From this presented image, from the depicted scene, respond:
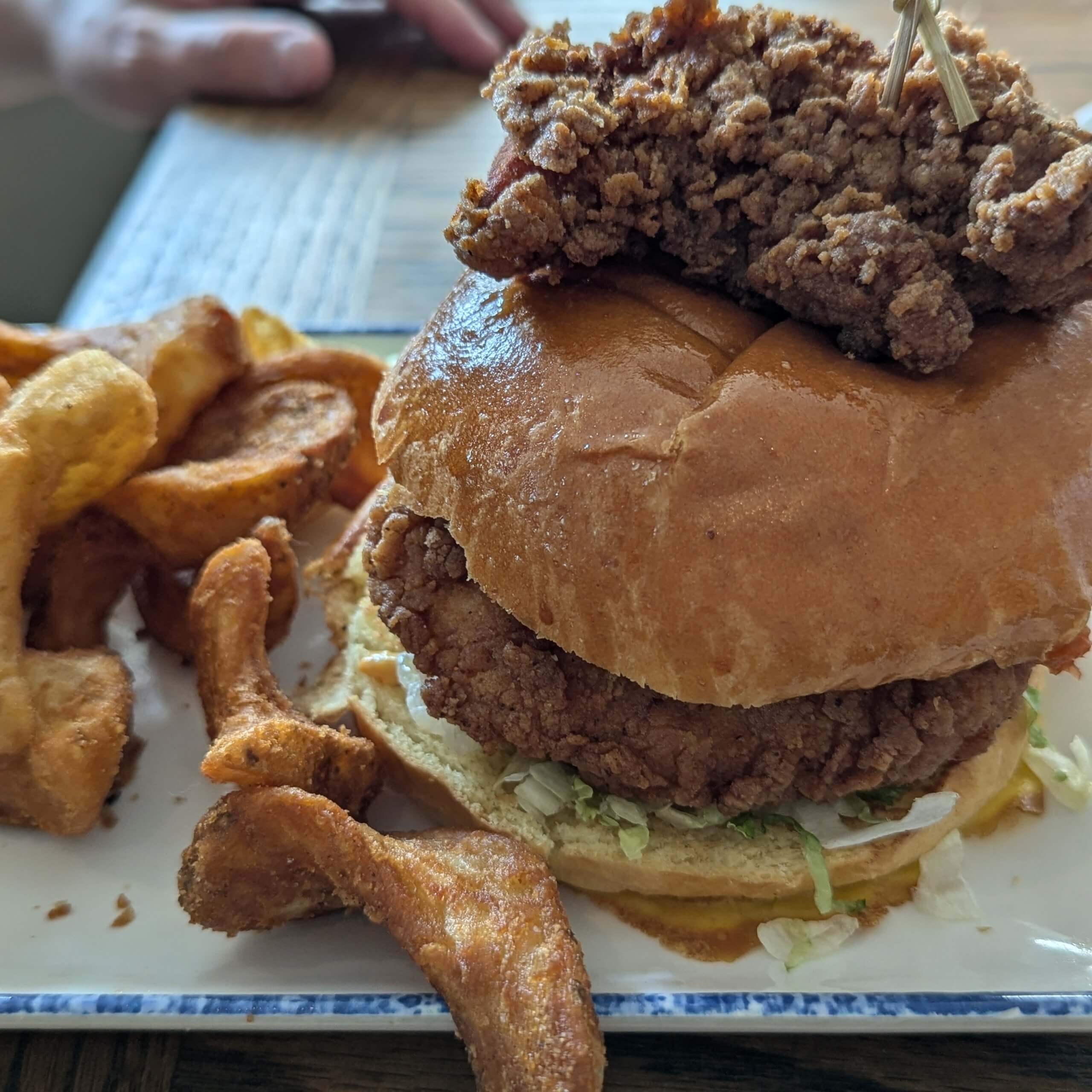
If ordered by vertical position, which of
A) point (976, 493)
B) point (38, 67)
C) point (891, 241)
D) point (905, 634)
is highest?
point (891, 241)

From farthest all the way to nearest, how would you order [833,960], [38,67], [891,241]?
[38,67], [833,960], [891,241]

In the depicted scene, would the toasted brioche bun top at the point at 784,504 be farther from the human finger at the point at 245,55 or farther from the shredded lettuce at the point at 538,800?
the human finger at the point at 245,55

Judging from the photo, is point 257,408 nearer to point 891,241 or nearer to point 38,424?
point 38,424

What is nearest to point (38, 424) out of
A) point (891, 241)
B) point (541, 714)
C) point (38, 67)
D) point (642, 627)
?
point (541, 714)

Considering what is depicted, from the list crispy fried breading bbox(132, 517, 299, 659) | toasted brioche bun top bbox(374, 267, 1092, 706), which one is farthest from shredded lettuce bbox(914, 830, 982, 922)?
crispy fried breading bbox(132, 517, 299, 659)

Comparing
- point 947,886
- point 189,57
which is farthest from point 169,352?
point 189,57

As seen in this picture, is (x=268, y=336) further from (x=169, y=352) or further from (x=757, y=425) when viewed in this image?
(x=757, y=425)
